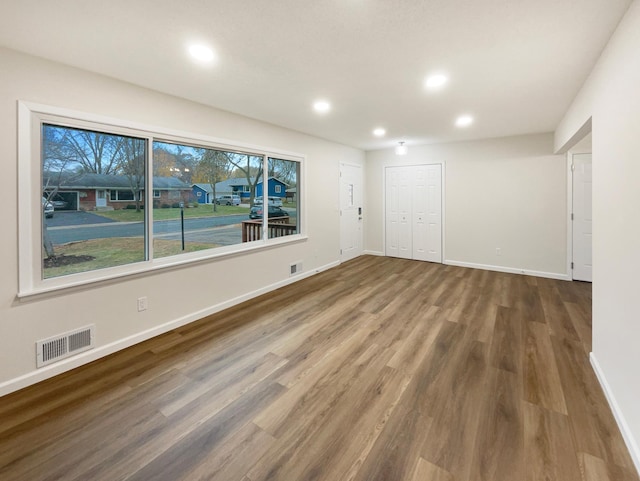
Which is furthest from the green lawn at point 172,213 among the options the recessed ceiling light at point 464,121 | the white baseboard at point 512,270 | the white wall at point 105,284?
the white baseboard at point 512,270

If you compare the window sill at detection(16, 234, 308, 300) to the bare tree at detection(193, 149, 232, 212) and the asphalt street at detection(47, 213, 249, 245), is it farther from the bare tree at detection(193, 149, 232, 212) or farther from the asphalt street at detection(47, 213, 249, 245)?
the bare tree at detection(193, 149, 232, 212)

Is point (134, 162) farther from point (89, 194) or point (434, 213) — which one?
point (434, 213)

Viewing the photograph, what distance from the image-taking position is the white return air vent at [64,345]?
2.29 m

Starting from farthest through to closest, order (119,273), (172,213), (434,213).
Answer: (434,213) → (172,213) → (119,273)

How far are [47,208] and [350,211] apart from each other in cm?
496

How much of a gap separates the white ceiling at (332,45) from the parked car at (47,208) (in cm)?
110

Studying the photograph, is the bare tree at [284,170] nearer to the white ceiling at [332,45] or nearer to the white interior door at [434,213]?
the white ceiling at [332,45]

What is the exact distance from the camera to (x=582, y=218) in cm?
470

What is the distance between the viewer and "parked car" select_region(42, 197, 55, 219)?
7.72 feet

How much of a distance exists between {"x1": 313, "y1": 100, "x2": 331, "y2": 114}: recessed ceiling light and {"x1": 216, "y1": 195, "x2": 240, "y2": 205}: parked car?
61.5 inches

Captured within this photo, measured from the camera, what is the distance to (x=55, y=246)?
8.02ft

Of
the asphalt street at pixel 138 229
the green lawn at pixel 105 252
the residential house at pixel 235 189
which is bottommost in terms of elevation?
the green lawn at pixel 105 252

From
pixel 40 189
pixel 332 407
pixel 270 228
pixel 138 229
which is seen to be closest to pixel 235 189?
pixel 270 228

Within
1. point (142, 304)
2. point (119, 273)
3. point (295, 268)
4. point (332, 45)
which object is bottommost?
point (142, 304)
